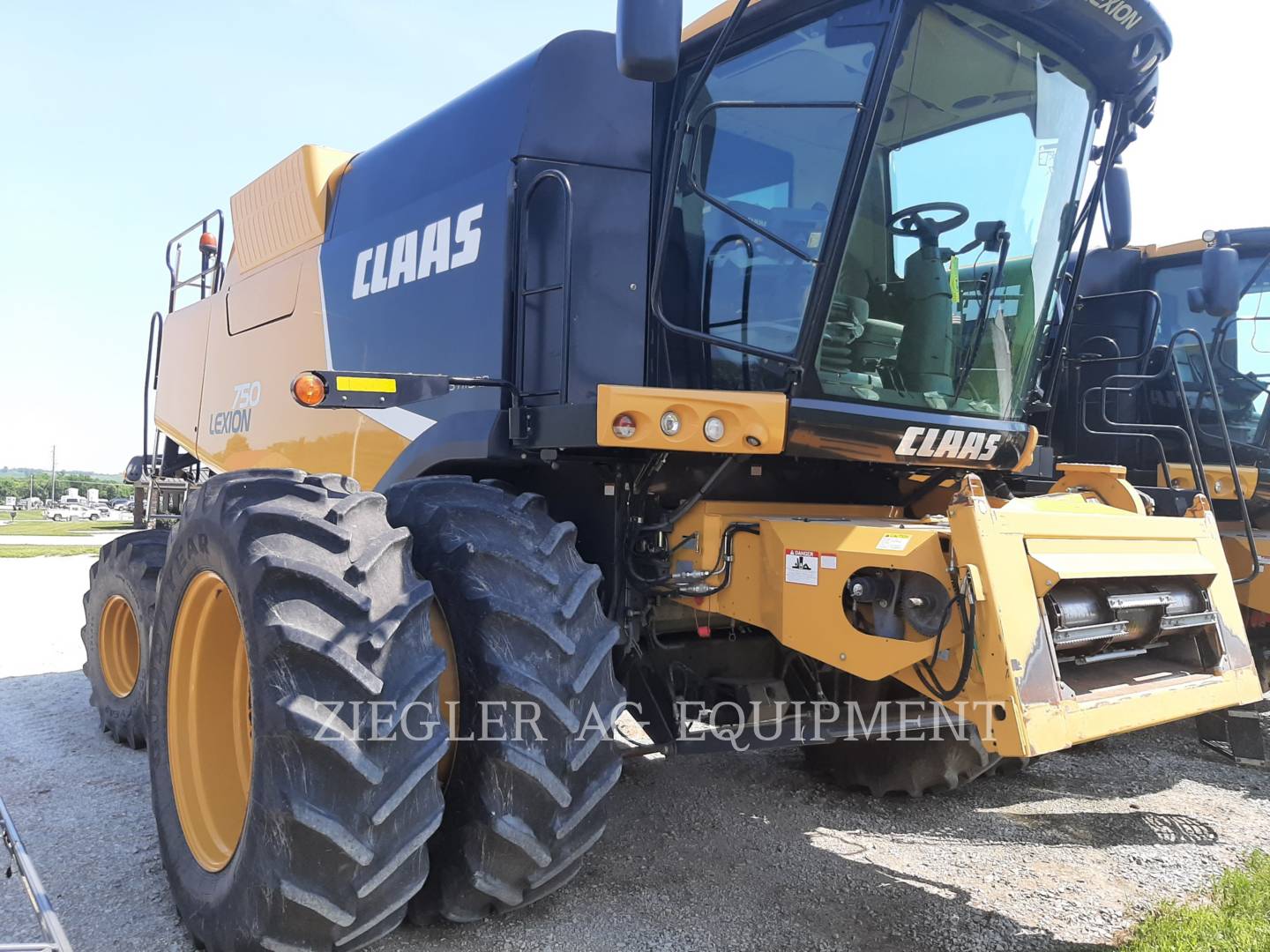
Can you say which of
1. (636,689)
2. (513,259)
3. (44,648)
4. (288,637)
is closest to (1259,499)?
(636,689)

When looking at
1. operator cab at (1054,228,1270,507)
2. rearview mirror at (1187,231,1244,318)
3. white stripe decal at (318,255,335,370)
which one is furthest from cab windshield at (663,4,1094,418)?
operator cab at (1054,228,1270,507)

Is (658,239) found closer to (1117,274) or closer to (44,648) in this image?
(1117,274)

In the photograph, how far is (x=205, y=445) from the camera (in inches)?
228

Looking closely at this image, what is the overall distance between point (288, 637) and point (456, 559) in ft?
1.83

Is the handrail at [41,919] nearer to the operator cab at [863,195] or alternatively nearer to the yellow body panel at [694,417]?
the yellow body panel at [694,417]

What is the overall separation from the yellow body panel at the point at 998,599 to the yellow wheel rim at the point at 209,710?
151cm

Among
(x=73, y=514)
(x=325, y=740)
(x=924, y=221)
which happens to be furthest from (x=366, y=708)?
(x=73, y=514)

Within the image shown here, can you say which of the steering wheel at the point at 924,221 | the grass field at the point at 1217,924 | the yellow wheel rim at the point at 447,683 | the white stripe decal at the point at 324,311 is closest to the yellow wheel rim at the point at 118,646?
→ the white stripe decal at the point at 324,311

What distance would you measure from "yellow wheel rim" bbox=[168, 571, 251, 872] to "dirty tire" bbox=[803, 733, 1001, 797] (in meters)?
2.48

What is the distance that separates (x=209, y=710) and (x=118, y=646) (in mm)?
2406

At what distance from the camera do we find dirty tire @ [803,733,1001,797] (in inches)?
154

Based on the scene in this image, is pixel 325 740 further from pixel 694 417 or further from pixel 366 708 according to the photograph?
pixel 694 417

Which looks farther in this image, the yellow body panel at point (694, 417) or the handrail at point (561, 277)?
the handrail at point (561, 277)

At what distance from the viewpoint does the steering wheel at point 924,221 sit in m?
3.27
